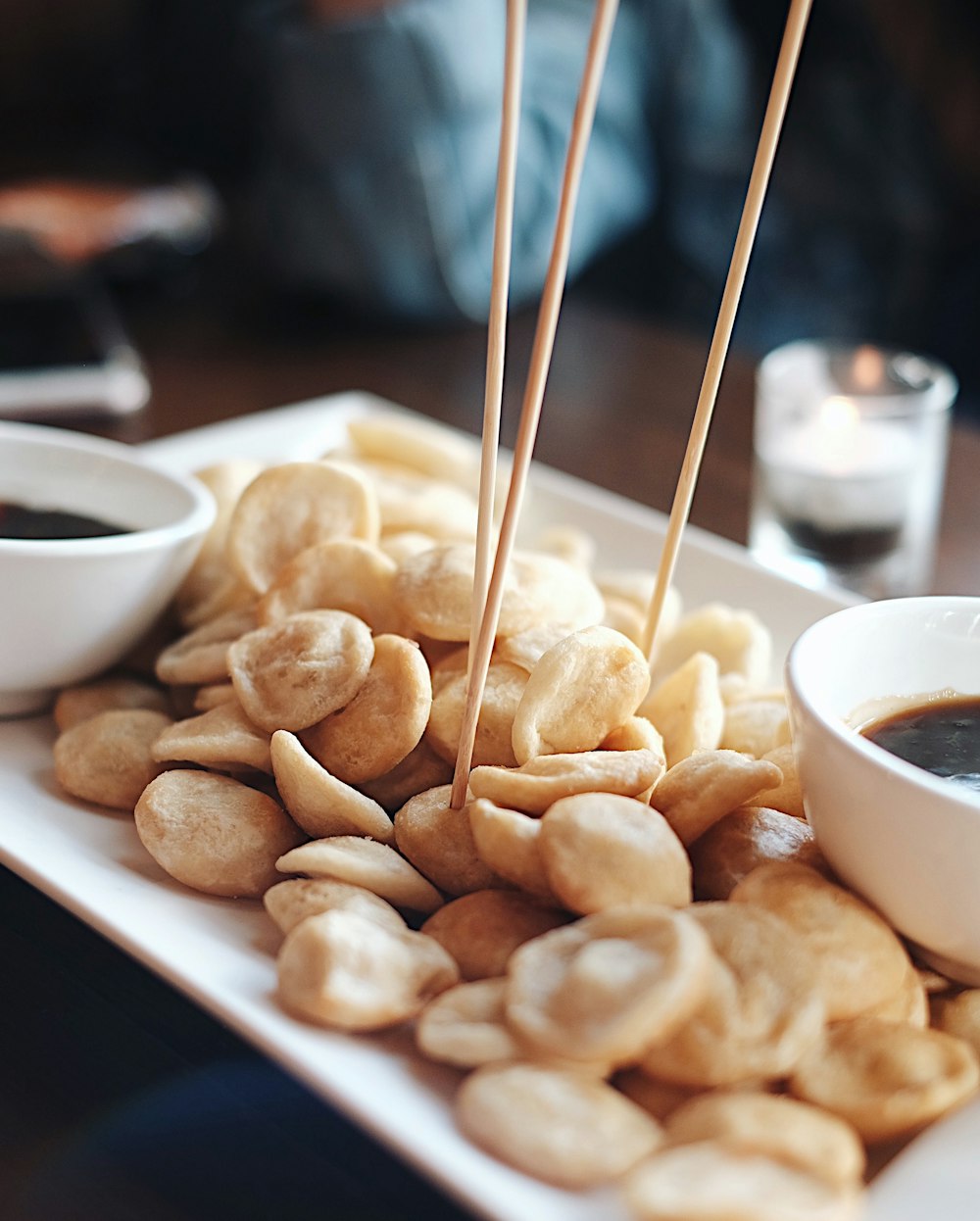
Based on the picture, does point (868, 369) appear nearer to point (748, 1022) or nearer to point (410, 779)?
point (410, 779)

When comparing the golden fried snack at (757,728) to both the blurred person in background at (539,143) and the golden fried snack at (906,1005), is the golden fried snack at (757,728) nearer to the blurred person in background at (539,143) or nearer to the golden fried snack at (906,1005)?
the golden fried snack at (906,1005)

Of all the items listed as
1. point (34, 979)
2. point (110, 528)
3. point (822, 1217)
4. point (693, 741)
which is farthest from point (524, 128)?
point (822, 1217)

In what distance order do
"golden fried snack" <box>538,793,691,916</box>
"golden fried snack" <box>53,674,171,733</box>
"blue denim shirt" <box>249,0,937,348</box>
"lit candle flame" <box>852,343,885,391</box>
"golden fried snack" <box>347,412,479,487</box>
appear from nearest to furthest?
"golden fried snack" <box>538,793,691,916</box>
"golden fried snack" <box>53,674,171,733</box>
"golden fried snack" <box>347,412,479,487</box>
"lit candle flame" <box>852,343,885,391</box>
"blue denim shirt" <box>249,0,937,348</box>

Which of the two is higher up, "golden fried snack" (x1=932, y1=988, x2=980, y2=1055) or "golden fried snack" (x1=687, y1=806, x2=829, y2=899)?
"golden fried snack" (x1=687, y1=806, x2=829, y2=899)

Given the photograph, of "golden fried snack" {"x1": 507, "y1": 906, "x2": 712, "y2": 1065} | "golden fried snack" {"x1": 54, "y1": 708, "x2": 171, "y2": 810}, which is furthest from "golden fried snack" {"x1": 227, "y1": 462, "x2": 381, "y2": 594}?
"golden fried snack" {"x1": 507, "y1": 906, "x2": 712, "y2": 1065}

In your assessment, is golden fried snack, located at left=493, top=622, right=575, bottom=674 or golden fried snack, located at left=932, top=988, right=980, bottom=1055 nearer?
golden fried snack, located at left=932, top=988, right=980, bottom=1055

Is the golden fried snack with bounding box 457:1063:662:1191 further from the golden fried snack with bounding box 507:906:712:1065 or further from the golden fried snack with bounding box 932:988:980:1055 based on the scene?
the golden fried snack with bounding box 932:988:980:1055

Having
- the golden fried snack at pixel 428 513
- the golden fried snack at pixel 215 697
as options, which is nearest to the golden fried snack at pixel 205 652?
the golden fried snack at pixel 215 697
